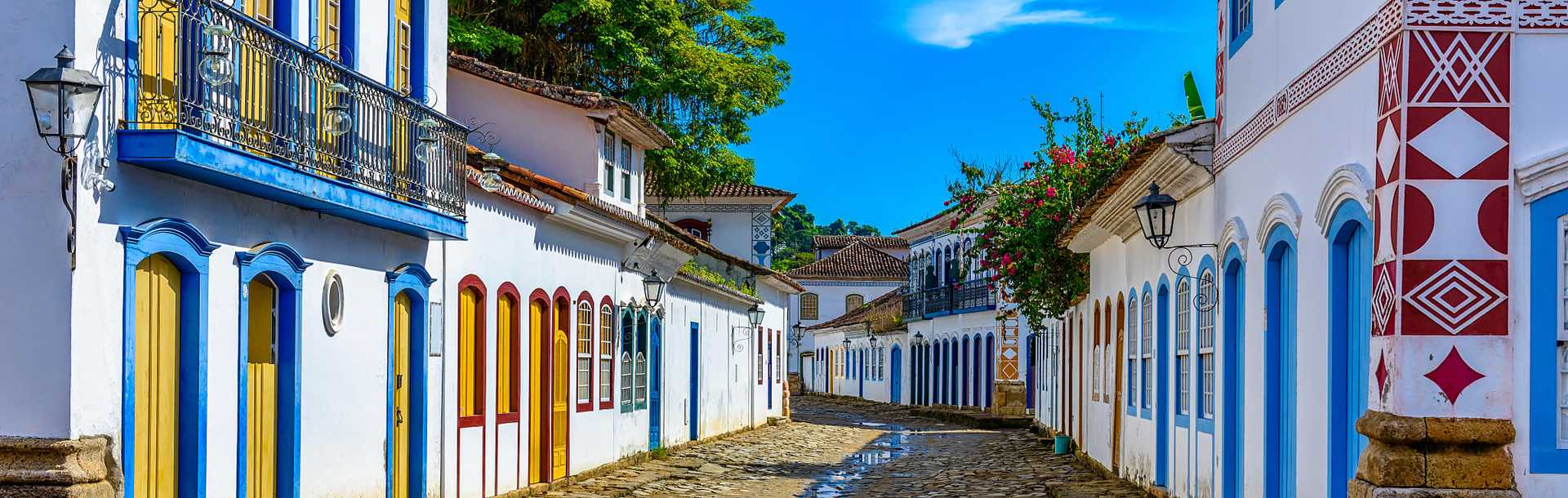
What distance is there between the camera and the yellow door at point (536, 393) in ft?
54.0

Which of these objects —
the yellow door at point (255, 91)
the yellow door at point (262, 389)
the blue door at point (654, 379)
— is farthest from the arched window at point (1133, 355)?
the yellow door at point (255, 91)

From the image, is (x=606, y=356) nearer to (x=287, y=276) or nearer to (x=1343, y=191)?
(x=287, y=276)

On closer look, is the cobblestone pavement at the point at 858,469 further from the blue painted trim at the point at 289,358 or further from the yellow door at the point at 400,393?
the blue painted trim at the point at 289,358

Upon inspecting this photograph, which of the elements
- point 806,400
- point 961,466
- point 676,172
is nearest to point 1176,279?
point 961,466

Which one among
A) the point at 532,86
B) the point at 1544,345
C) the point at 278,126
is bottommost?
the point at 1544,345

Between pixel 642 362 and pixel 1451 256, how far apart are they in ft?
50.7

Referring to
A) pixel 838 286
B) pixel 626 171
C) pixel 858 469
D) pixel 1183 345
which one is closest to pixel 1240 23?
pixel 1183 345

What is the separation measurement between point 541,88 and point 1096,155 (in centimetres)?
711

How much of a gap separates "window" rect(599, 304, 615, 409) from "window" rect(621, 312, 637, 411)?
620 millimetres

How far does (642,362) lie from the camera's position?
22031 millimetres

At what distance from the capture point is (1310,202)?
31.6 feet

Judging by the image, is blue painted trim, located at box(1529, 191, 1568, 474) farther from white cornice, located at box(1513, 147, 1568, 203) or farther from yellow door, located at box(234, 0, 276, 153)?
yellow door, located at box(234, 0, 276, 153)

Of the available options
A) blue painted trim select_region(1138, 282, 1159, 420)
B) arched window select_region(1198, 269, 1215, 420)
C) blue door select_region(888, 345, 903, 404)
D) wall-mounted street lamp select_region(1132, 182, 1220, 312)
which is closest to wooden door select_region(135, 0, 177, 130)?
wall-mounted street lamp select_region(1132, 182, 1220, 312)

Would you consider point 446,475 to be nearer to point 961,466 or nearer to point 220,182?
point 220,182
